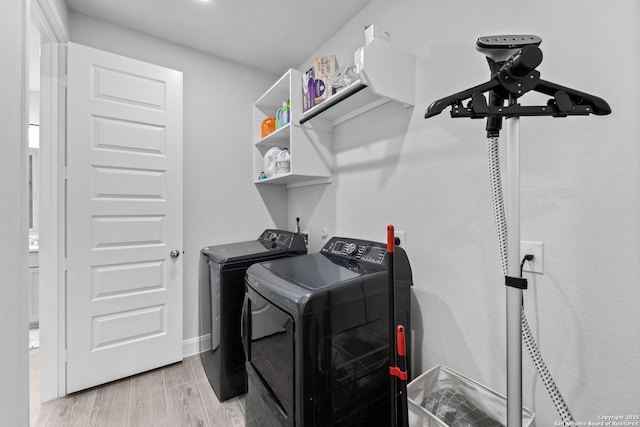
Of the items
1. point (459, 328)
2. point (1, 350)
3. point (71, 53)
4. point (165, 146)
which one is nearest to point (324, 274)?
point (459, 328)

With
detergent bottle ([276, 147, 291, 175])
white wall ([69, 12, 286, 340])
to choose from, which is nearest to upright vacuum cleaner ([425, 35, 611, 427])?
detergent bottle ([276, 147, 291, 175])

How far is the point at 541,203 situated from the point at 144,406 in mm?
2417

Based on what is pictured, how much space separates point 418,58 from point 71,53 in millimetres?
2204

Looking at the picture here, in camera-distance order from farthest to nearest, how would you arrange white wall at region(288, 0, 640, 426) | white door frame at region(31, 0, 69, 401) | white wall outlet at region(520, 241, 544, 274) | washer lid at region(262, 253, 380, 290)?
white door frame at region(31, 0, 69, 401), washer lid at region(262, 253, 380, 290), white wall outlet at region(520, 241, 544, 274), white wall at region(288, 0, 640, 426)

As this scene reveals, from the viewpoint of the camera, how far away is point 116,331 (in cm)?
191

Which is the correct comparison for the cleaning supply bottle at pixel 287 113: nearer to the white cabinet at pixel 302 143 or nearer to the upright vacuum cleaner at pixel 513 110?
the white cabinet at pixel 302 143

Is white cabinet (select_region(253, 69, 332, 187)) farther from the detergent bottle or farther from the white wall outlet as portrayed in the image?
the white wall outlet

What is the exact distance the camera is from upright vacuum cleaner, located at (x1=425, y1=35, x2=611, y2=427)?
693 millimetres

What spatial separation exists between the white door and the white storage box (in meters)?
1.85

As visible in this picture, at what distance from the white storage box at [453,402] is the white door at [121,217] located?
6.06ft

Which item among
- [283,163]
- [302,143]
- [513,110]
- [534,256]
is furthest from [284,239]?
[513,110]

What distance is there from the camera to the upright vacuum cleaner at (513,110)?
0.69m

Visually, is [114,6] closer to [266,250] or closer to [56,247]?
[56,247]

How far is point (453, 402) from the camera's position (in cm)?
119
